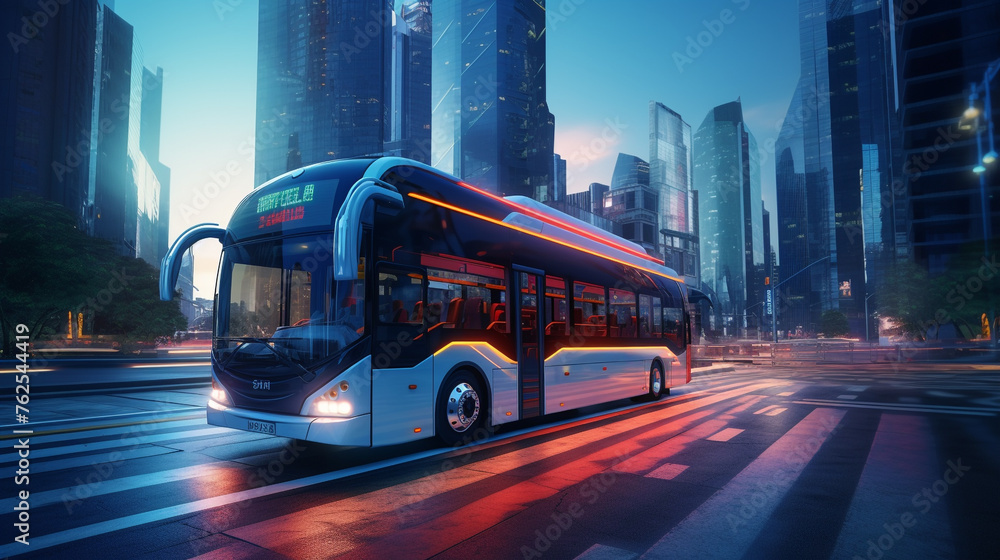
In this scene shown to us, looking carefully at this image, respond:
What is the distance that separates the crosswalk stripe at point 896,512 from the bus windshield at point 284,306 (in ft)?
16.2

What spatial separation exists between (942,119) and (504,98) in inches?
4580

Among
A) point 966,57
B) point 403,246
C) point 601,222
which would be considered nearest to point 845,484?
point 403,246

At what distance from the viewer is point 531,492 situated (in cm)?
546

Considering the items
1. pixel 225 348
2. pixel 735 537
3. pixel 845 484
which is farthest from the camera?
pixel 225 348

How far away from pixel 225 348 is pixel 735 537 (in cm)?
591

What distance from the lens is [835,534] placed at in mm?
4383

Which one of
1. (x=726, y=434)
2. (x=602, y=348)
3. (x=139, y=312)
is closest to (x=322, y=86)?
(x=139, y=312)

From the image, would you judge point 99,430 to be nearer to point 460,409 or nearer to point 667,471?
point 460,409

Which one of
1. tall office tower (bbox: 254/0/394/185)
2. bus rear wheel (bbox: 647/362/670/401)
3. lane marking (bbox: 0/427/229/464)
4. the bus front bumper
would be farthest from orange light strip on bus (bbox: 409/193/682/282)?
tall office tower (bbox: 254/0/394/185)

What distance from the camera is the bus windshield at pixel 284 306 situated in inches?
246

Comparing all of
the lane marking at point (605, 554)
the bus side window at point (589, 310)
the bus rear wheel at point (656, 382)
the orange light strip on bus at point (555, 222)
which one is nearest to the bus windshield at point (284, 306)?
the orange light strip on bus at point (555, 222)

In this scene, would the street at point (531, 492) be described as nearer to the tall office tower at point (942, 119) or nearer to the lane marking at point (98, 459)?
the lane marking at point (98, 459)

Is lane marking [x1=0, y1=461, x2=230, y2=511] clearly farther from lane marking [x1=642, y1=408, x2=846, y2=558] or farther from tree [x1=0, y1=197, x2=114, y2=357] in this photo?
tree [x1=0, y1=197, x2=114, y2=357]

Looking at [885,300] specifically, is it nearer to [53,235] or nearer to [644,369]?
[644,369]
